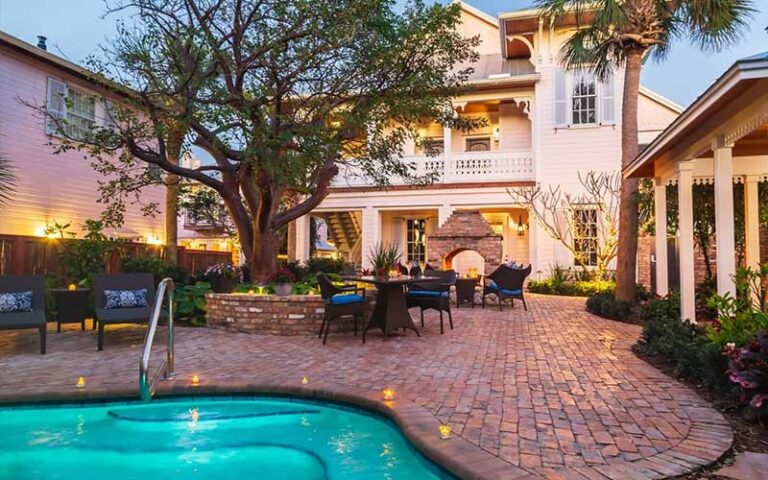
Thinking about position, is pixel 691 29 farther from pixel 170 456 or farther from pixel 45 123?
pixel 45 123

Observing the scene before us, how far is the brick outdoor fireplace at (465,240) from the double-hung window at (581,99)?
4.77 m

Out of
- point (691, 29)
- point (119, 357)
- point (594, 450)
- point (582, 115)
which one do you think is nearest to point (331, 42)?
point (119, 357)

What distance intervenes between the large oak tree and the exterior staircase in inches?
403

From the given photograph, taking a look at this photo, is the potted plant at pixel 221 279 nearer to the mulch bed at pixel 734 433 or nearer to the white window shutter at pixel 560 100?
the mulch bed at pixel 734 433

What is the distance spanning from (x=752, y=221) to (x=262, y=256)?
336 inches

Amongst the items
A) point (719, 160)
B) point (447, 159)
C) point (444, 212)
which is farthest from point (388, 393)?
point (447, 159)

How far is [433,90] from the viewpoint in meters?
9.34

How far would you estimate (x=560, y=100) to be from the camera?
15414 mm

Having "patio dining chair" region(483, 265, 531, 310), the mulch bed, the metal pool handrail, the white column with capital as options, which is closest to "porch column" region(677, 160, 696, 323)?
the white column with capital

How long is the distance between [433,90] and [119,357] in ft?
22.7

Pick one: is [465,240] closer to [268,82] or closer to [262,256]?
[262,256]

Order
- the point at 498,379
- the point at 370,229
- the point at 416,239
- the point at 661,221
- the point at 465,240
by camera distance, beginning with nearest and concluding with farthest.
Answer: the point at 498,379, the point at 661,221, the point at 465,240, the point at 370,229, the point at 416,239

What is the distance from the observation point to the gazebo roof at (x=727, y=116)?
438 centimetres

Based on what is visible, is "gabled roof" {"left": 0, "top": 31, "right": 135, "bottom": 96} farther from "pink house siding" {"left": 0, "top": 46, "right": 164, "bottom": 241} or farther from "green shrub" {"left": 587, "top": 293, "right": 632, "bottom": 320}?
"green shrub" {"left": 587, "top": 293, "right": 632, "bottom": 320}
